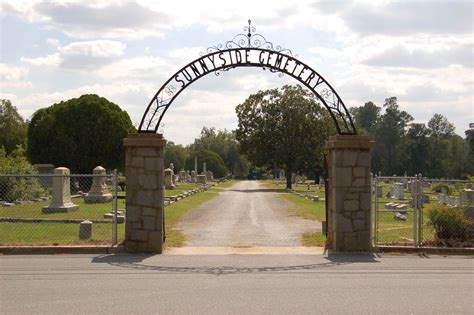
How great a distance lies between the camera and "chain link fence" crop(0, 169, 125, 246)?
1413cm

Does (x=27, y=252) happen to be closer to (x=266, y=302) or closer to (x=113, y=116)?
(x=266, y=302)

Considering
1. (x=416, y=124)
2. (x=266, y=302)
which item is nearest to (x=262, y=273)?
(x=266, y=302)

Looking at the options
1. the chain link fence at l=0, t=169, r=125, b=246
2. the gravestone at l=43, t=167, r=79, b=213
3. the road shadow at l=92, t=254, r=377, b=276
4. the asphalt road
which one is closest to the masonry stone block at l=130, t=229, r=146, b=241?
the chain link fence at l=0, t=169, r=125, b=246

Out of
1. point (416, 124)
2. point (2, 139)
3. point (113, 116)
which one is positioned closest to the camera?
point (113, 116)

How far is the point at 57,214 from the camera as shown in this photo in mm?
22656

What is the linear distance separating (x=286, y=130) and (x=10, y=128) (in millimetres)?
39760

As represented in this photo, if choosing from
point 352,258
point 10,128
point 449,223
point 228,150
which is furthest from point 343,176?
point 228,150

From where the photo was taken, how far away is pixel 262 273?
10.0m

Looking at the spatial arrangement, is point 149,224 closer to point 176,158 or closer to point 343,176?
point 343,176

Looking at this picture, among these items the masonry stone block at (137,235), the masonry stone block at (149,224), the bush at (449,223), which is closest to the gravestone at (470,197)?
the bush at (449,223)

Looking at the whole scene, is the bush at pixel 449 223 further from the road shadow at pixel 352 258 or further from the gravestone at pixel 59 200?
the gravestone at pixel 59 200

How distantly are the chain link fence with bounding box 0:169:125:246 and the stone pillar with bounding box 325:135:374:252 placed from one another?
479 cm

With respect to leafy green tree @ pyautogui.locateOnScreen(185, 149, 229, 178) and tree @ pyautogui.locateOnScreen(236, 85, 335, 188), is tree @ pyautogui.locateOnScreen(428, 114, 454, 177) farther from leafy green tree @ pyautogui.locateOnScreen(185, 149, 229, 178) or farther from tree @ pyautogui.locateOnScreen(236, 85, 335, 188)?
tree @ pyautogui.locateOnScreen(236, 85, 335, 188)

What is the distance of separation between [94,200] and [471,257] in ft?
67.4
